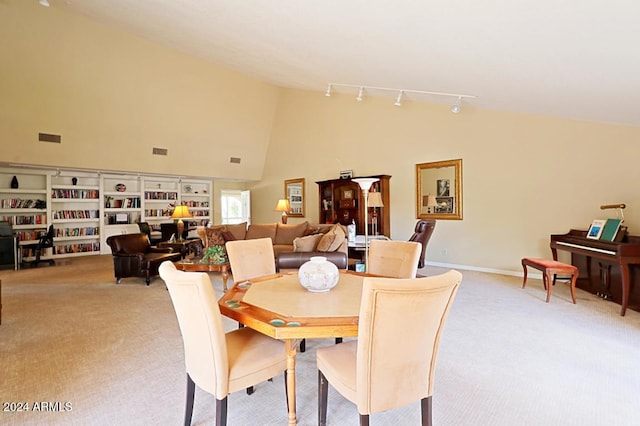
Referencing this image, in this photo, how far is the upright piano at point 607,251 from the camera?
3.44 m

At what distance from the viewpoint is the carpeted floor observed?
190cm

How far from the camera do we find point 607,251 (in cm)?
366

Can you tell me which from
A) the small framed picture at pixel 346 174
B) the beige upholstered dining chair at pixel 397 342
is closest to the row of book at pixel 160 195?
the small framed picture at pixel 346 174

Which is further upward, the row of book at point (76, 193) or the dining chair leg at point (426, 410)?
the row of book at point (76, 193)

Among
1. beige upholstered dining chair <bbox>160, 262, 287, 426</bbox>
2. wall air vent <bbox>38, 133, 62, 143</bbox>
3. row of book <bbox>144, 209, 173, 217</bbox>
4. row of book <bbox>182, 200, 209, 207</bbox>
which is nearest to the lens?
beige upholstered dining chair <bbox>160, 262, 287, 426</bbox>

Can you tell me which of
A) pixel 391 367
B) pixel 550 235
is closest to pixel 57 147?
pixel 391 367

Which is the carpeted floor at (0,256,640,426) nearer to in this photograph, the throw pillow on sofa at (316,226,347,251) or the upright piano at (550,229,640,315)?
the upright piano at (550,229,640,315)

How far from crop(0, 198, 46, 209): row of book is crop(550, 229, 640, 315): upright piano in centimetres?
1003

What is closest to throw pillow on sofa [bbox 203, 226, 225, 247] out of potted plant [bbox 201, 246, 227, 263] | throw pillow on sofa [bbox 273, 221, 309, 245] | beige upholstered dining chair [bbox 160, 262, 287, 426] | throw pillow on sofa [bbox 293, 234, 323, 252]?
throw pillow on sofa [bbox 273, 221, 309, 245]

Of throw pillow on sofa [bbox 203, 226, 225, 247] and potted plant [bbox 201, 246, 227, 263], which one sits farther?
throw pillow on sofa [bbox 203, 226, 225, 247]

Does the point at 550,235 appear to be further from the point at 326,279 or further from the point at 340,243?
the point at 326,279

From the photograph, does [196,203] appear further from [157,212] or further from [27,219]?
[27,219]

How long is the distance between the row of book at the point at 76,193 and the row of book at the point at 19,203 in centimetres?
33

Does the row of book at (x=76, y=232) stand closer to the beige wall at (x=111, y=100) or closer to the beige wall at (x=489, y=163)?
the beige wall at (x=111, y=100)
